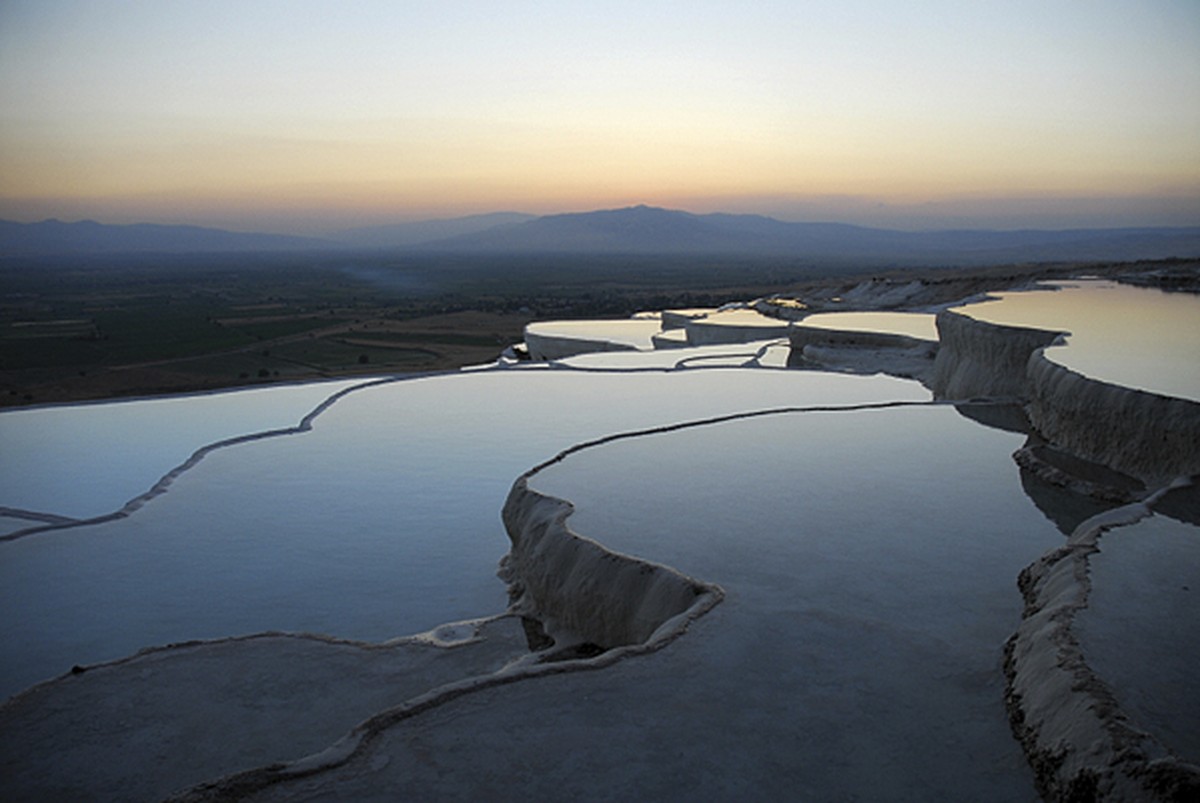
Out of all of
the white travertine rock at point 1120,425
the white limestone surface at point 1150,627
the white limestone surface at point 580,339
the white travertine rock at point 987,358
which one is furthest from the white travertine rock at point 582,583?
the white limestone surface at point 580,339

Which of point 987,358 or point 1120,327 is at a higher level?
point 1120,327

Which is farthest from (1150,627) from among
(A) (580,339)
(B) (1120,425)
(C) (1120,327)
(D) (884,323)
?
(A) (580,339)

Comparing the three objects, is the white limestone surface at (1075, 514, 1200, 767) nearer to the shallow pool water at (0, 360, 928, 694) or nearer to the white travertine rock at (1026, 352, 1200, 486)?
the white travertine rock at (1026, 352, 1200, 486)

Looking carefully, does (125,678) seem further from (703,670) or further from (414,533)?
(703,670)

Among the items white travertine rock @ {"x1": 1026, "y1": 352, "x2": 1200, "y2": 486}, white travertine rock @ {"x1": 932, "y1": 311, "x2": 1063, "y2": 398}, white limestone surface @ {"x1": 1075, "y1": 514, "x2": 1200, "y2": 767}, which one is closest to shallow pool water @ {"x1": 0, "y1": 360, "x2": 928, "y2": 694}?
white travertine rock @ {"x1": 932, "y1": 311, "x2": 1063, "y2": 398}

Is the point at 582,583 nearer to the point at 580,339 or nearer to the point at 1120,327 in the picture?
the point at 1120,327

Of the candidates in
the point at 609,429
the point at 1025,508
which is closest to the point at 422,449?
the point at 609,429

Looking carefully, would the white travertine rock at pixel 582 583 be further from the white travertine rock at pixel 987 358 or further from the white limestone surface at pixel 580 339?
the white limestone surface at pixel 580 339

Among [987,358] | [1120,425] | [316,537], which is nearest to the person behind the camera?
[1120,425]

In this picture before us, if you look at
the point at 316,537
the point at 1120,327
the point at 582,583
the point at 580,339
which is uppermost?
the point at 1120,327

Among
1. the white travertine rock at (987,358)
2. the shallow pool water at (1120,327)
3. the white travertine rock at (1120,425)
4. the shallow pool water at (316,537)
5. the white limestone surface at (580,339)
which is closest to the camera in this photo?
the shallow pool water at (316,537)

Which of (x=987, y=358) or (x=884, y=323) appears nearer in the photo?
(x=987, y=358)

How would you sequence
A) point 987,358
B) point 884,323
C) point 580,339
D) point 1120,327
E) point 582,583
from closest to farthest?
point 582,583, point 987,358, point 1120,327, point 884,323, point 580,339
